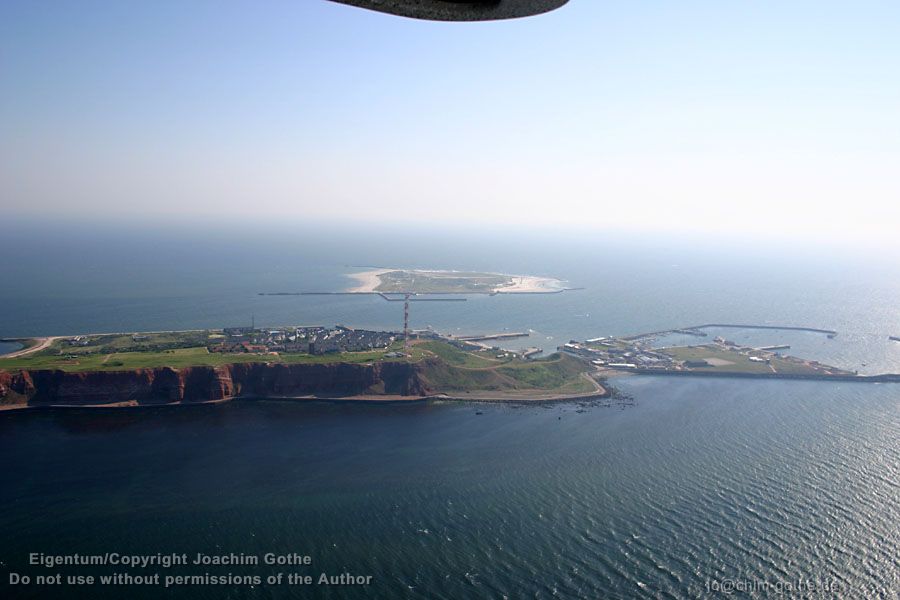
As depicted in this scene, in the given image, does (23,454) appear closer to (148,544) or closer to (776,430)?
(148,544)

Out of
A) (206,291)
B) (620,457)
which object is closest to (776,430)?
(620,457)

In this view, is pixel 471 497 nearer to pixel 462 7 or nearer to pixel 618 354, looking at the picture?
pixel 462 7

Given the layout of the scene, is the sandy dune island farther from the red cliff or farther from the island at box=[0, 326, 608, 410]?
the red cliff

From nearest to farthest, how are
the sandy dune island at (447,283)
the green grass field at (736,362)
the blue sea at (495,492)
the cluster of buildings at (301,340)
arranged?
1. the blue sea at (495,492)
2. the cluster of buildings at (301,340)
3. the green grass field at (736,362)
4. the sandy dune island at (447,283)

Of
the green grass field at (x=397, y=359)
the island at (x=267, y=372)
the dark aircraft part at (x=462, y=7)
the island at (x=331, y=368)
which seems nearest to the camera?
the dark aircraft part at (x=462, y=7)

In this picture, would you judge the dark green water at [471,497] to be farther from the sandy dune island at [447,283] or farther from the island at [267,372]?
the sandy dune island at [447,283]

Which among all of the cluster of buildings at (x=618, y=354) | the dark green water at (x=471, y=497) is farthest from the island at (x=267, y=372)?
the cluster of buildings at (x=618, y=354)
